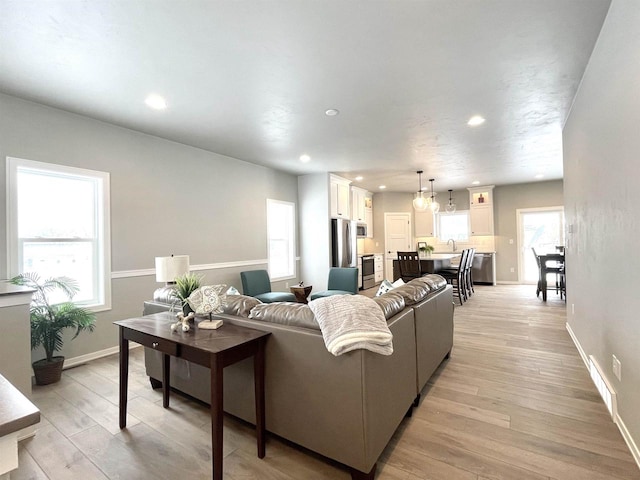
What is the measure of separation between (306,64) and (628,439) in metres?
3.25

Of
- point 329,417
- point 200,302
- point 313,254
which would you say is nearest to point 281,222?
point 313,254

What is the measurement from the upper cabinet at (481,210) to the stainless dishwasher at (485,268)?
63 centimetres

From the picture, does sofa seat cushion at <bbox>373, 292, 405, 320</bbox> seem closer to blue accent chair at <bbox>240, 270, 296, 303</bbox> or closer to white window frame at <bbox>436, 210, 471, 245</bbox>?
blue accent chair at <bbox>240, 270, 296, 303</bbox>

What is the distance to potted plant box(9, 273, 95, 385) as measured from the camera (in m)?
2.75

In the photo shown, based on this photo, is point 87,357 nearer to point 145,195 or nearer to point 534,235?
point 145,195

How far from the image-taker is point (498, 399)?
2.35 m

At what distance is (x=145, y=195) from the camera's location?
151 inches

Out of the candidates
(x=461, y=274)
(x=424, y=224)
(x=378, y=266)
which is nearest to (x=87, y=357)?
(x=461, y=274)

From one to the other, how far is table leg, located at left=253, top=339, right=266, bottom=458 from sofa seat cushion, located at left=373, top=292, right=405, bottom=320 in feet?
2.46

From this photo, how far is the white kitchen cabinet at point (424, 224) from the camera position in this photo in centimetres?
895

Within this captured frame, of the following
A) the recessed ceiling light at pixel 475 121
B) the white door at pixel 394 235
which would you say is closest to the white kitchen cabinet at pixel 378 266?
the white door at pixel 394 235

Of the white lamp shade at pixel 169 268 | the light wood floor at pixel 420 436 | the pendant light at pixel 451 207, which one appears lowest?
the light wood floor at pixel 420 436

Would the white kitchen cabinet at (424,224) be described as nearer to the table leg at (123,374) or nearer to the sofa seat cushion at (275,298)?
the sofa seat cushion at (275,298)

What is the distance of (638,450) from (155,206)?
15.4ft
